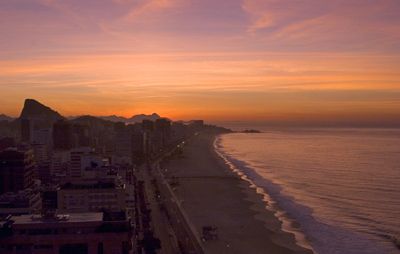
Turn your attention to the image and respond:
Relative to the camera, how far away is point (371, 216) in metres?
36.0

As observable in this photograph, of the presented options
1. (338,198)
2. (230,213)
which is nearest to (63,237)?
(230,213)

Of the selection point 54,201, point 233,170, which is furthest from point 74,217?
point 233,170

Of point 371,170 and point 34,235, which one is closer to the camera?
point 34,235

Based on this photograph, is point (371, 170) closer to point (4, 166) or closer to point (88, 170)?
point (88, 170)

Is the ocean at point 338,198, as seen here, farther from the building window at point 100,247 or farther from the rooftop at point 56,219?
the building window at point 100,247

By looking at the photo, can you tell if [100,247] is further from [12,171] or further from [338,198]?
[338,198]

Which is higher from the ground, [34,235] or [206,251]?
[34,235]

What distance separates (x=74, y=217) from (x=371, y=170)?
48.8m

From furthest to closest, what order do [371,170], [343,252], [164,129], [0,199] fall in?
1. [164,129]
2. [371,170]
3. [0,199]
4. [343,252]

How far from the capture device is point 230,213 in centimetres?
3834

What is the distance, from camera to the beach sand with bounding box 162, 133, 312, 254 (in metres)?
29.2

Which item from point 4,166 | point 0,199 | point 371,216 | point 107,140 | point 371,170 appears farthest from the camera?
point 107,140

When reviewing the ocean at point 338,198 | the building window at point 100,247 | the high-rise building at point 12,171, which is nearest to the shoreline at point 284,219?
the ocean at point 338,198

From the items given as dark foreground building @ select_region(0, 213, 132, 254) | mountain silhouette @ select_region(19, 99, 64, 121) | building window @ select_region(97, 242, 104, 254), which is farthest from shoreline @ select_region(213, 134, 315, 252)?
mountain silhouette @ select_region(19, 99, 64, 121)
